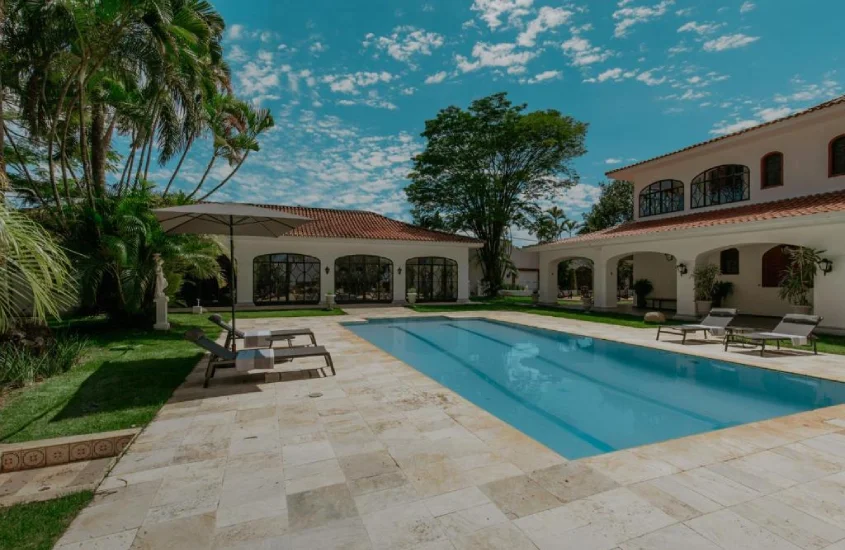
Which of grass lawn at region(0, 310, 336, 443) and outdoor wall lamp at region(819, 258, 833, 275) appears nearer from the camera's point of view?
grass lawn at region(0, 310, 336, 443)

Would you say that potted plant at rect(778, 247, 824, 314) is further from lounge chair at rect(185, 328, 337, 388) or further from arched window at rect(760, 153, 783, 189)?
lounge chair at rect(185, 328, 337, 388)

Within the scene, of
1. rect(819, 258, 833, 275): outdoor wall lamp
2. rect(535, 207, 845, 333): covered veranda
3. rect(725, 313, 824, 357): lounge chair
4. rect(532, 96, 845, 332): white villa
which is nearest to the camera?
rect(725, 313, 824, 357): lounge chair

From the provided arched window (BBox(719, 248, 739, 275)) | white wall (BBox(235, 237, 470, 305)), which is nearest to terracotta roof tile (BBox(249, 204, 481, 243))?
white wall (BBox(235, 237, 470, 305))

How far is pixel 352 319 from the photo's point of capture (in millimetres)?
16453

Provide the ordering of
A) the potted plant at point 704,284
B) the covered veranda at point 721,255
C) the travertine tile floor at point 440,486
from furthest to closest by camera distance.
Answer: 1. the potted plant at point 704,284
2. the covered veranda at point 721,255
3. the travertine tile floor at point 440,486

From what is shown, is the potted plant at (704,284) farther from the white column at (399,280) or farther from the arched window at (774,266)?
the white column at (399,280)

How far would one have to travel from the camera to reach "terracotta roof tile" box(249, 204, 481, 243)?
73.4ft

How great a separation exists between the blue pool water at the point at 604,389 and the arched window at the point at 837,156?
1127 cm

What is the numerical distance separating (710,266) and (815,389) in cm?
1002

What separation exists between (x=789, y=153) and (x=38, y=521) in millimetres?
22136

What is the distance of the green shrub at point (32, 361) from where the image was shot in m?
6.29

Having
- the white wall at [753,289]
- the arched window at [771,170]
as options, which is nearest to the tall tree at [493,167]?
the arched window at [771,170]

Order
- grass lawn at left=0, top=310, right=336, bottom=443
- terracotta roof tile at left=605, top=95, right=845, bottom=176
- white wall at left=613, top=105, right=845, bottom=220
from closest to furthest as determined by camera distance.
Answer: grass lawn at left=0, top=310, right=336, bottom=443 < terracotta roof tile at left=605, top=95, right=845, bottom=176 < white wall at left=613, top=105, right=845, bottom=220

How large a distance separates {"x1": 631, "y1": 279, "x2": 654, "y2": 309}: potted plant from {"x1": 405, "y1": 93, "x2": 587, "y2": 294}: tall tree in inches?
416
